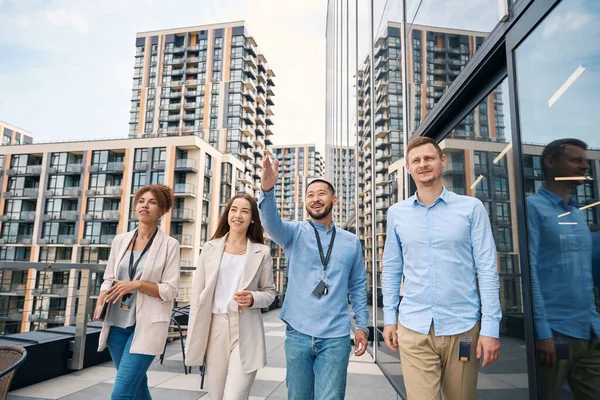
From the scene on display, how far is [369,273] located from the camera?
7117mm

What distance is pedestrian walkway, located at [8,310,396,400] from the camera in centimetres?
384

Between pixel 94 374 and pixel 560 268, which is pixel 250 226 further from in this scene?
pixel 94 374

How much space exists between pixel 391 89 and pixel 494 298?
411 cm

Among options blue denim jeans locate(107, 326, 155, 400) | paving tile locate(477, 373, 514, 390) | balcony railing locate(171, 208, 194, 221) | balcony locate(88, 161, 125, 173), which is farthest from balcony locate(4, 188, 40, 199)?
paving tile locate(477, 373, 514, 390)

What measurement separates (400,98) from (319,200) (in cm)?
292

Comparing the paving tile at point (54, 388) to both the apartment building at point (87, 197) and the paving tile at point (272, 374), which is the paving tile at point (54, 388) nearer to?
the paving tile at point (272, 374)

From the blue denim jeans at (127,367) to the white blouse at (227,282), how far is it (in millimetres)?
610

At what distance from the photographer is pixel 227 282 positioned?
8.21 feet

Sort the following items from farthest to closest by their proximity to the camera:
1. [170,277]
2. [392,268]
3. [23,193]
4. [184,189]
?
[23,193] → [184,189] → [170,277] → [392,268]

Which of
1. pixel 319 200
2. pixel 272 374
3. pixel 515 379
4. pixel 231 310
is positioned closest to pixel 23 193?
pixel 272 374

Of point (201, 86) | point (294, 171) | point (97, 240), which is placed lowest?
point (97, 240)

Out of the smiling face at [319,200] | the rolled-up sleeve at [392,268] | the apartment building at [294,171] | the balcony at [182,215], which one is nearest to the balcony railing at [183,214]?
the balcony at [182,215]

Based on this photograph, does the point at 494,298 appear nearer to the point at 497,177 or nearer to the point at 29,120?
the point at 497,177

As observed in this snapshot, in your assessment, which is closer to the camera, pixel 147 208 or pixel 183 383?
pixel 147 208
